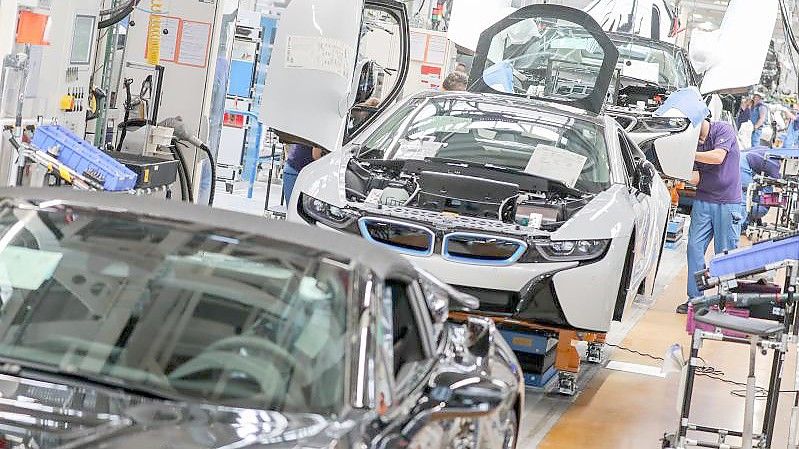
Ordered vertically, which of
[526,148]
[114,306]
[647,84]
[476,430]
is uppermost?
[647,84]

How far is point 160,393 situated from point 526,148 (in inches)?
206

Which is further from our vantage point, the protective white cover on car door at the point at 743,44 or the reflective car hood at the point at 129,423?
the protective white cover on car door at the point at 743,44

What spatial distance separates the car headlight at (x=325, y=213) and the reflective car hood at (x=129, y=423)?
3.97 m

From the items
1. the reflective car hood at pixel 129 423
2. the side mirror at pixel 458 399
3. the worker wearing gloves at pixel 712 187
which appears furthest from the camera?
the worker wearing gloves at pixel 712 187

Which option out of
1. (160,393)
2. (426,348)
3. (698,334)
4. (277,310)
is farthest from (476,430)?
(698,334)

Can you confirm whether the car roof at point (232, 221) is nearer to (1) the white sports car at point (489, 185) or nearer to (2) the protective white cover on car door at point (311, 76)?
(1) the white sports car at point (489, 185)

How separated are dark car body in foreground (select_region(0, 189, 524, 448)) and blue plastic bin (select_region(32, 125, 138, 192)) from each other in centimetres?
315

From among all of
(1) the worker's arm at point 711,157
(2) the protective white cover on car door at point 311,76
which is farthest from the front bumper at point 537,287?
(1) the worker's arm at point 711,157

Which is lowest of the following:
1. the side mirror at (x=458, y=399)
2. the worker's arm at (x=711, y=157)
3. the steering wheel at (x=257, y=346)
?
the side mirror at (x=458, y=399)

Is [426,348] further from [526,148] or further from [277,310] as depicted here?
[526,148]

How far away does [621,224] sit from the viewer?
280 inches

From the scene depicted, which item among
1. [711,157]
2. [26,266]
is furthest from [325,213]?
[711,157]

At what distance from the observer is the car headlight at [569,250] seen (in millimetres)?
6883

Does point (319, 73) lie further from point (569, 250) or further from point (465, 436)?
point (465, 436)
